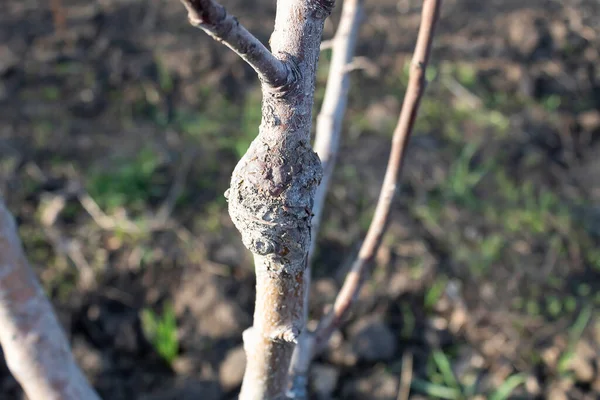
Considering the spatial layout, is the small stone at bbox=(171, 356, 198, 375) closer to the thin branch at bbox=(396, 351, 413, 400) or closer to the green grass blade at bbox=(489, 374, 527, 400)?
the thin branch at bbox=(396, 351, 413, 400)

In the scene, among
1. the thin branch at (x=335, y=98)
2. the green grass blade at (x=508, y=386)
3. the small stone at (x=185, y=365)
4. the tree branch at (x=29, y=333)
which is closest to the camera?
the tree branch at (x=29, y=333)

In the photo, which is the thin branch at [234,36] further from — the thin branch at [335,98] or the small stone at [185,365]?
the small stone at [185,365]

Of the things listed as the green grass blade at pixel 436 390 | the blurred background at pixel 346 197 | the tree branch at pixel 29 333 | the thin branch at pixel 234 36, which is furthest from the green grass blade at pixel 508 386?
the thin branch at pixel 234 36

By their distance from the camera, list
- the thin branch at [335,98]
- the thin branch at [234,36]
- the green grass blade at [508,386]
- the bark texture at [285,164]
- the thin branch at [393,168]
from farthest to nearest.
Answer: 1. the green grass blade at [508,386]
2. the thin branch at [335,98]
3. the thin branch at [393,168]
4. the bark texture at [285,164]
5. the thin branch at [234,36]

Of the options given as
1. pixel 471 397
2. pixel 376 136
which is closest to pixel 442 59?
pixel 376 136

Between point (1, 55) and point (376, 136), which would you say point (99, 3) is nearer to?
point (1, 55)

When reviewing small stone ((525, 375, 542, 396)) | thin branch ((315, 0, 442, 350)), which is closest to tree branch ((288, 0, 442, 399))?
thin branch ((315, 0, 442, 350))
